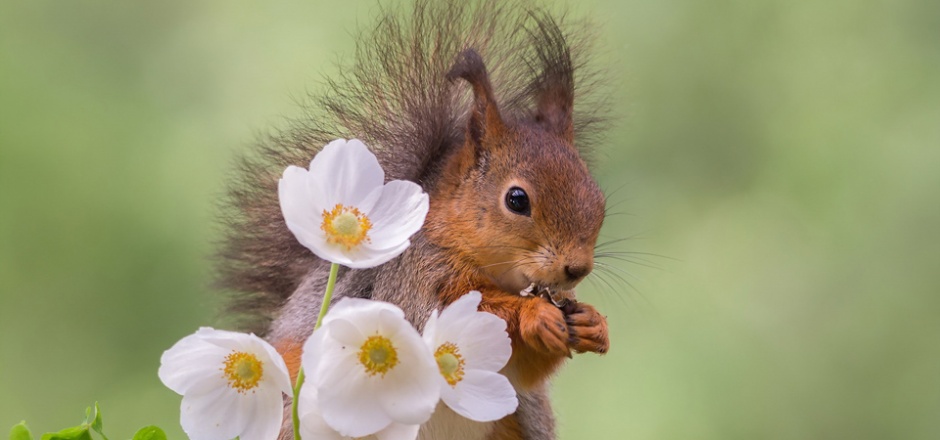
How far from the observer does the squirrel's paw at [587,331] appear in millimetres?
1251

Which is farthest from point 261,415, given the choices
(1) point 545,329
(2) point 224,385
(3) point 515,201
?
(3) point 515,201

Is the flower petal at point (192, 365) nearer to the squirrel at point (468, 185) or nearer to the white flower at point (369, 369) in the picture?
the white flower at point (369, 369)

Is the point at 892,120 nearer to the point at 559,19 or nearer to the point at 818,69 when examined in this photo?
the point at 818,69

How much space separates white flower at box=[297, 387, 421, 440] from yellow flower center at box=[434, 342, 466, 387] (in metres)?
0.06

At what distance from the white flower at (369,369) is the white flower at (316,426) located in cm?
4

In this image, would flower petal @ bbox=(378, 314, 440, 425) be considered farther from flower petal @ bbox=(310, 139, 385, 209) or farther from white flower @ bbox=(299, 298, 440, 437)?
flower petal @ bbox=(310, 139, 385, 209)

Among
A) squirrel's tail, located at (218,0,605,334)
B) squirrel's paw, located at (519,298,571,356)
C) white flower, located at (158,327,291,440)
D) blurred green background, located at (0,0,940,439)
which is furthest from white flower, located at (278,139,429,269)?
blurred green background, located at (0,0,940,439)

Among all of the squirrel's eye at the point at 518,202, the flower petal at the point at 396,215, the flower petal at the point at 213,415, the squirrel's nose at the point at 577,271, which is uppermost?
the squirrel's eye at the point at 518,202

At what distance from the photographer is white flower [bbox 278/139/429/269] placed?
89 cm

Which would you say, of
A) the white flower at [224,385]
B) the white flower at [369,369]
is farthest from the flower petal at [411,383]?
the white flower at [224,385]

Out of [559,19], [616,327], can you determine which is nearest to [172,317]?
[616,327]

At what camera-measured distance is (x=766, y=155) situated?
Answer: 290cm

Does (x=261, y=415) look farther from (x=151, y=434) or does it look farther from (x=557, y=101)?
(x=557, y=101)

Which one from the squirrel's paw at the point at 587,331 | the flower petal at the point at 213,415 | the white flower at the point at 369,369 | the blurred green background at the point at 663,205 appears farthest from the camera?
the blurred green background at the point at 663,205
